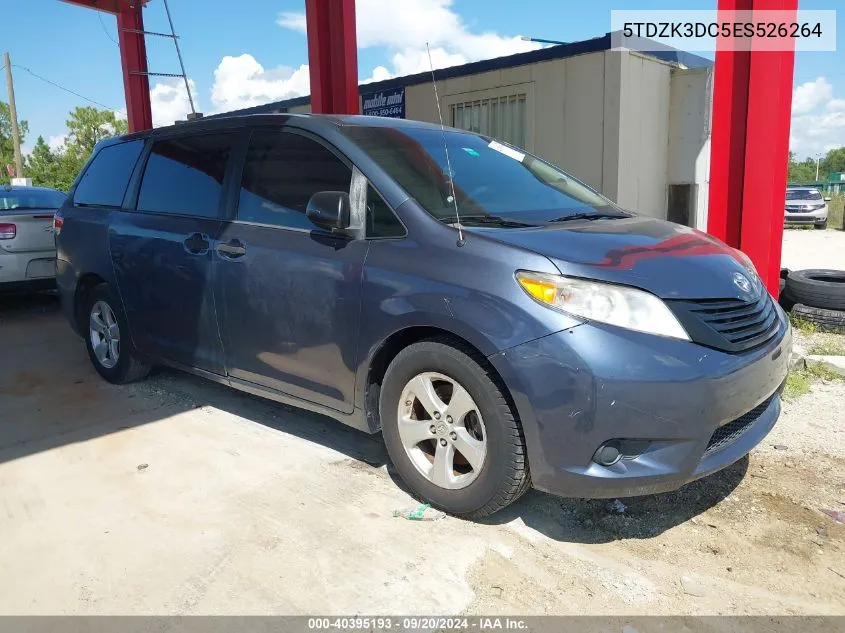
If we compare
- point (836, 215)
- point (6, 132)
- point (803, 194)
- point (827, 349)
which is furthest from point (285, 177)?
point (6, 132)

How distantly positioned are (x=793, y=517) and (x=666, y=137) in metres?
7.16

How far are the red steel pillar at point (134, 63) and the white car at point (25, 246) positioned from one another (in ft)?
14.0

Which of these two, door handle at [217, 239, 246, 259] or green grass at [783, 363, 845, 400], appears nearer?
door handle at [217, 239, 246, 259]

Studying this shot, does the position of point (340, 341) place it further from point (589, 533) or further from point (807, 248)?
point (807, 248)

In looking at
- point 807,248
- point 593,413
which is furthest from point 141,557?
point 807,248

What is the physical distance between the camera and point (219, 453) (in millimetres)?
3695

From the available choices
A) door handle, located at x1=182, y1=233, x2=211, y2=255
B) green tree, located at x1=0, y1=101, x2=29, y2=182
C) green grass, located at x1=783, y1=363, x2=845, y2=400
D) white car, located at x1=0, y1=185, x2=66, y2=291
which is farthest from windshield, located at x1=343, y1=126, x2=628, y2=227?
green tree, located at x1=0, y1=101, x2=29, y2=182

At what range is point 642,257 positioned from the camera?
2.70m

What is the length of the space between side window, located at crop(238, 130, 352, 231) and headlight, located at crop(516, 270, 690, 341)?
1.23 meters

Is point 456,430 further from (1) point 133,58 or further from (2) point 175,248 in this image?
(1) point 133,58

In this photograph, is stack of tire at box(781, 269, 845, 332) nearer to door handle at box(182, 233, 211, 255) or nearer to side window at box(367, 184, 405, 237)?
side window at box(367, 184, 405, 237)

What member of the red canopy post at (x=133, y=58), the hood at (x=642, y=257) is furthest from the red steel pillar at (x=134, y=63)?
the hood at (x=642, y=257)

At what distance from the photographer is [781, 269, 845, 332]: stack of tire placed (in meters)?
5.63

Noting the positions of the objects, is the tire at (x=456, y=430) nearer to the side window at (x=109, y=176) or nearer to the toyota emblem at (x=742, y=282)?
the toyota emblem at (x=742, y=282)
